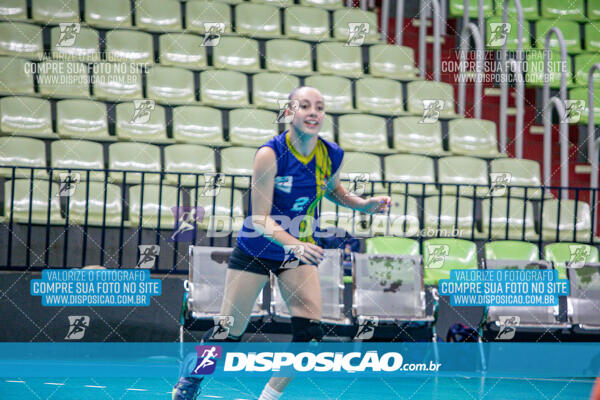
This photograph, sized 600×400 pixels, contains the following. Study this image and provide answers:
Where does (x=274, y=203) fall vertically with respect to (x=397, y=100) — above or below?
below

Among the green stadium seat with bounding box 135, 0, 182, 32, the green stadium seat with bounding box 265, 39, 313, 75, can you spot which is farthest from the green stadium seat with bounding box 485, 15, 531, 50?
the green stadium seat with bounding box 135, 0, 182, 32

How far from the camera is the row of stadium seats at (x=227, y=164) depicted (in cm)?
788

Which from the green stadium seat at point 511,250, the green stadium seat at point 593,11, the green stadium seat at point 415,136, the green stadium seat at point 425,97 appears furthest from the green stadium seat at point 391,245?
the green stadium seat at point 593,11

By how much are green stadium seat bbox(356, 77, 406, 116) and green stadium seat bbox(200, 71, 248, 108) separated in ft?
4.30

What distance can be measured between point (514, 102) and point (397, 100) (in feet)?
6.36

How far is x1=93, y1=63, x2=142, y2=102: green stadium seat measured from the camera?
347 inches

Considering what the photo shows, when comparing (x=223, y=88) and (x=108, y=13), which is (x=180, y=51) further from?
(x=108, y=13)

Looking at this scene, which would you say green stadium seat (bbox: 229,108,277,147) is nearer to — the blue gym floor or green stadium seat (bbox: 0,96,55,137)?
green stadium seat (bbox: 0,96,55,137)

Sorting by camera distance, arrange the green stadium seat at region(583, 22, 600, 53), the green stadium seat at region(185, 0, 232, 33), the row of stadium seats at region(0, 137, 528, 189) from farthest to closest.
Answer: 1. the green stadium seat at region(583, 22, 600, 53)
2. the green stadium seat at region(185, 0, 232, 33)
3. the row of stadium seats at region(0, 137, 528, 189)

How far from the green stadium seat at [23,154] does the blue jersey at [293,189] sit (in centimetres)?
388

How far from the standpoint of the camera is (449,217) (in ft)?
26.8

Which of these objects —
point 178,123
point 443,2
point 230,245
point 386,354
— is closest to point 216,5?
point 178,123

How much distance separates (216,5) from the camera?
Answer: 9.98 meters

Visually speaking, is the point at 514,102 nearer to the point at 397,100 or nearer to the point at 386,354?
the point at 397,100
